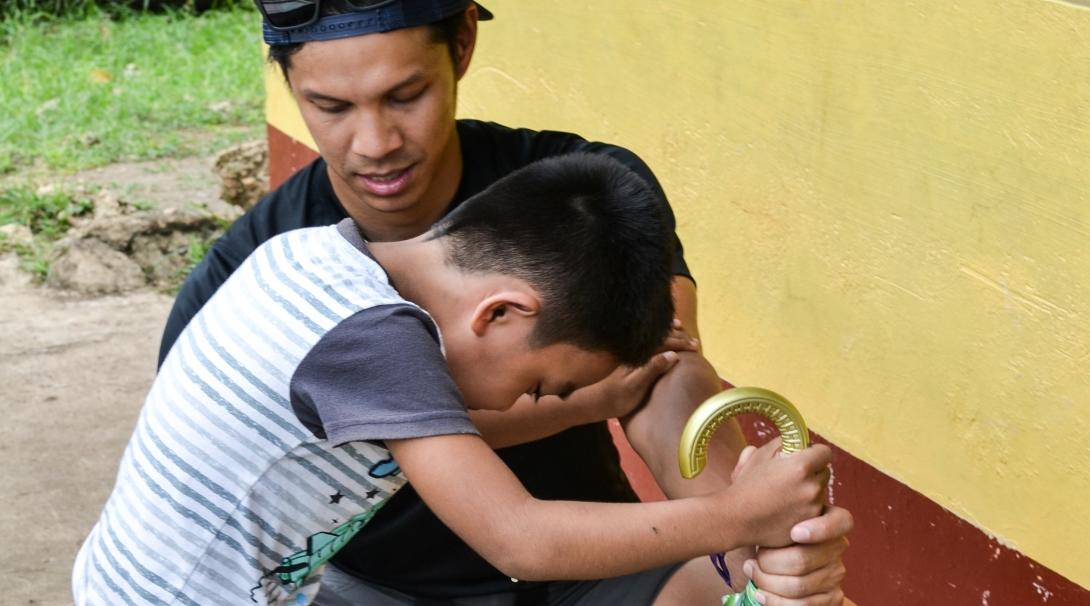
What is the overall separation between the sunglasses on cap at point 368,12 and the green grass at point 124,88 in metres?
4.70

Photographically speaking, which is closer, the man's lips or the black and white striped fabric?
the black and white striped fabric

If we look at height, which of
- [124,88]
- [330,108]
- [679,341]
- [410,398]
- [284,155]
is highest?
[330,108]

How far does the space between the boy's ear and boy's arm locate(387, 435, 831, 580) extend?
187mm

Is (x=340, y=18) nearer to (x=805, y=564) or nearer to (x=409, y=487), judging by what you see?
(x=409, y=487)

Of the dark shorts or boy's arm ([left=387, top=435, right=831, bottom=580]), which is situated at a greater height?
boy's arm ([left=387, top=435, right=831, bottom=580])

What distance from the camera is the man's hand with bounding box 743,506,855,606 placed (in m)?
1.97

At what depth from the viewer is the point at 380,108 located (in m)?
2.43

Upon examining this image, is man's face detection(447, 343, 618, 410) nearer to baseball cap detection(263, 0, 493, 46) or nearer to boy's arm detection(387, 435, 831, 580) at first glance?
boy's arm detection(387, 435, 831, 580)

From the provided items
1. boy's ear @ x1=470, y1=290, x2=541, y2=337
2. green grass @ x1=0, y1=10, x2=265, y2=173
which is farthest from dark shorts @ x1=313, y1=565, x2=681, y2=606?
green grass @ x1=0, y1=10, x2=265, y2=173

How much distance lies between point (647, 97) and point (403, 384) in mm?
1695

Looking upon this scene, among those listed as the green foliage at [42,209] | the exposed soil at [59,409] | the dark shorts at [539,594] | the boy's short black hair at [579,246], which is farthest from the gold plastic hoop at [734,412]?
the green foliage at [42,209]

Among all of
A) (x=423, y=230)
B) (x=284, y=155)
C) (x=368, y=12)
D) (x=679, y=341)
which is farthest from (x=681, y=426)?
(x=284, y=155)

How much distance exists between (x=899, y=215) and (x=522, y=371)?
1034 mm

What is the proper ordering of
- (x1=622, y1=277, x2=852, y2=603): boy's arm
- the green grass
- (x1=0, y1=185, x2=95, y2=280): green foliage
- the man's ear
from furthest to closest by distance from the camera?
the green grass → (x1=0, y1=185, x2=95, y2=280): green foliage → the man's ear → (x1=622, y1=277, x2=852, y2=603): boy's arm
